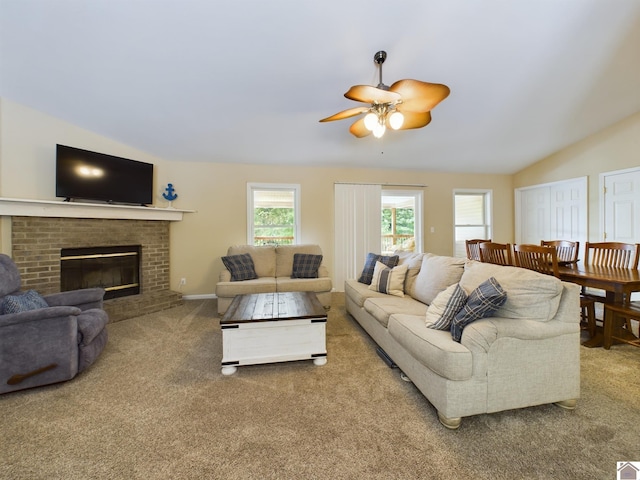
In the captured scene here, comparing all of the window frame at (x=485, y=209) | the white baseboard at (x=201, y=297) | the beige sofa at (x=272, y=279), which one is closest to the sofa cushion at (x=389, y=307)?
the beige sofa at (x=272, y=279)

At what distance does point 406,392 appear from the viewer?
1845 millimetres

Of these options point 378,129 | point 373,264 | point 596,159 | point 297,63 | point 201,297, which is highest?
point 297,63

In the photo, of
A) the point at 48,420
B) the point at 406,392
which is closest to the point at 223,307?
the point at 48,420

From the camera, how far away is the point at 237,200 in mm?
4598

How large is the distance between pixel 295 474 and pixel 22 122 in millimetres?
4244

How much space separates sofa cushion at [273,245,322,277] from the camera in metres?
4.21

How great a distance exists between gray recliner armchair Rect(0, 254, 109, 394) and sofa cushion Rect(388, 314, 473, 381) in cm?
245

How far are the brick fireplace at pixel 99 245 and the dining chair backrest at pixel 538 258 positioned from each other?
4608 millimetres

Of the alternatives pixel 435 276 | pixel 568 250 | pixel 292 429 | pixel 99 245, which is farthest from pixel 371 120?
pixel 99 245

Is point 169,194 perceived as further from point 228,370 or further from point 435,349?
point 435,349

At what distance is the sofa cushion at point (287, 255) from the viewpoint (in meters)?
4.21

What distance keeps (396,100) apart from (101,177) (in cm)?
370

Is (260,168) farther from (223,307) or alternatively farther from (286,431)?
(286,431)

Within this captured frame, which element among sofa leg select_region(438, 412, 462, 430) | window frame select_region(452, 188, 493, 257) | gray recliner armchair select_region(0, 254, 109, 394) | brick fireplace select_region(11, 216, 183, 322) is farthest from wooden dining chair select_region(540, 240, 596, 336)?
brick fireplace select_region(11, 216, 183, 322)
